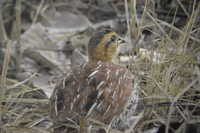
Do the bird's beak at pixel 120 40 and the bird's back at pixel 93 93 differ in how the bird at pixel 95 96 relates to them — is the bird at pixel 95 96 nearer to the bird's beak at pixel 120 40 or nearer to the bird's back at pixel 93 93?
the bird's back at pixel 93 93

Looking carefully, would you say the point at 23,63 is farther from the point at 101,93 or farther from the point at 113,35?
the point at 101,93

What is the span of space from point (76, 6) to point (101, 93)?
335cm

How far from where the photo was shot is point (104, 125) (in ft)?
13.8

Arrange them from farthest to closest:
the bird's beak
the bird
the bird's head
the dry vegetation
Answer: the bird's beak, the bird's head, the dry vegetation, the bird

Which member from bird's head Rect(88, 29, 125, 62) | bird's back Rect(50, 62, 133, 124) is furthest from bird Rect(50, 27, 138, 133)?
bird's head Rect(88, 29, 125, 62)

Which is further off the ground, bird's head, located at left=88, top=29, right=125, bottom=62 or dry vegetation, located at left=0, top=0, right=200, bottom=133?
bird's head, located at left=88, top=29, right=125, bottom=62

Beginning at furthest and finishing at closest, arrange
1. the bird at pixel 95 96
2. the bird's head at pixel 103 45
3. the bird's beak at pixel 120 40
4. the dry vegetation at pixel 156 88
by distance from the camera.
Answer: the bird's beak at pixel 120 40 → the bird's head at pixel 103 45 → the dry vegetation at pixel 156 88 → the bird at pixel 95 96

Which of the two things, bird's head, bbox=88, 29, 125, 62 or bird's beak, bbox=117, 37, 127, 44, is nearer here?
bird's head, bbox=88, 29, 125, 62

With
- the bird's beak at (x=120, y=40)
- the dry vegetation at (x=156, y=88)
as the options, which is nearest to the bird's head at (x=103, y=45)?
the bird's beak at (x=120, y=40)

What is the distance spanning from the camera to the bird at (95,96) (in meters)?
4.23

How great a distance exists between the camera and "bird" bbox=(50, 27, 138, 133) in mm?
4227

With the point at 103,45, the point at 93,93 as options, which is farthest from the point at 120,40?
the point at 93,93

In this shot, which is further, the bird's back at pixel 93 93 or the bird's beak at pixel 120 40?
the bird's beak at pixel 120 40

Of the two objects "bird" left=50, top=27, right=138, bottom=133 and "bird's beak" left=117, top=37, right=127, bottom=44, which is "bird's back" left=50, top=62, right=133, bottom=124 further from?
"bird's beak" left=117, top=37, right=127, bottom=44
